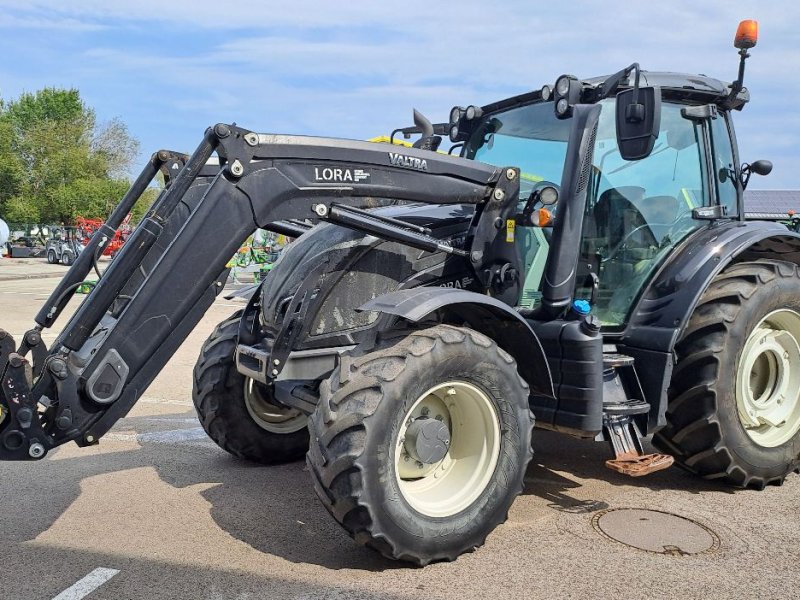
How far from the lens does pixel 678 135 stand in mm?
5012

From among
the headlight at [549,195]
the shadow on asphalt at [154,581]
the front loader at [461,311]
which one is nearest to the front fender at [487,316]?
the front loader at [461,311]

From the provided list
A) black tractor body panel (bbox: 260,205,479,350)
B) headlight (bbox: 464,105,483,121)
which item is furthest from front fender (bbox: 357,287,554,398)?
headlight (bbox: 464,105,483,121)

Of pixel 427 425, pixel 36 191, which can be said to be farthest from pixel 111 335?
pixel 36 191

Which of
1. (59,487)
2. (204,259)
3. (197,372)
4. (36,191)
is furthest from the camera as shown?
(36,191)

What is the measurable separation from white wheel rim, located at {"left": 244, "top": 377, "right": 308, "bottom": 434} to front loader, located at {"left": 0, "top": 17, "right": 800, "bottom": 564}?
0.02 meters

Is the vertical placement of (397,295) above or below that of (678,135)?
below

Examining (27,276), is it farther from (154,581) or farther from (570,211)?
(570,211)

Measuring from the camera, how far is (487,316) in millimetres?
4180

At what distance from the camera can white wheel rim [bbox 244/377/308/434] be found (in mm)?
5199

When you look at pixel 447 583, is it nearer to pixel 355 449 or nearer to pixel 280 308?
pixel 355 449

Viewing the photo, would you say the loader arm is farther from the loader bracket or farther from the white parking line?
the white parking line

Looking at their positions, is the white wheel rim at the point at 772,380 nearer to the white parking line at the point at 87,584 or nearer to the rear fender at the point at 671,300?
the rear fender at the point at 671,300

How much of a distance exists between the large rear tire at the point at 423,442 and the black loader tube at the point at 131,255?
1.15 metres

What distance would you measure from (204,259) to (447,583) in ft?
6.34
